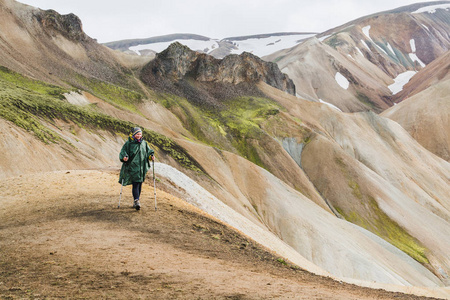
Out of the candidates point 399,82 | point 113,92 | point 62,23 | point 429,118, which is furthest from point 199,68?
point 399,82

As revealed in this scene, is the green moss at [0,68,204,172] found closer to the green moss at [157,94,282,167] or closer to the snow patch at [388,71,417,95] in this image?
the green moss at [157,94,282,167]

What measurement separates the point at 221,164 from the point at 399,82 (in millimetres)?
170410

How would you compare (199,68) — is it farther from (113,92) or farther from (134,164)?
(134,164)

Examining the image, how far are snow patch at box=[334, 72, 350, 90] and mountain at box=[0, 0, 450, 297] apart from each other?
60.0 m

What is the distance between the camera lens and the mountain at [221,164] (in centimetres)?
1302

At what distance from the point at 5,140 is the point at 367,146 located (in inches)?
3116

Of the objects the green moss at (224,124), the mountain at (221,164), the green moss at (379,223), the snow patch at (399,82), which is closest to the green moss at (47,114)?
the mountain at (221,164)

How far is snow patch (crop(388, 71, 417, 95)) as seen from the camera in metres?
176

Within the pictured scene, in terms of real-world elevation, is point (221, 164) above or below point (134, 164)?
below

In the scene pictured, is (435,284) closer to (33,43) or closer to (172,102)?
(172,102)

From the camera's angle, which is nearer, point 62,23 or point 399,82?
point 62,23

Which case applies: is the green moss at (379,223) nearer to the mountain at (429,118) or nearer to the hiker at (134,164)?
the hiker at (134,164)

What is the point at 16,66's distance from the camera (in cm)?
5119

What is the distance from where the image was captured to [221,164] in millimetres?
48281
